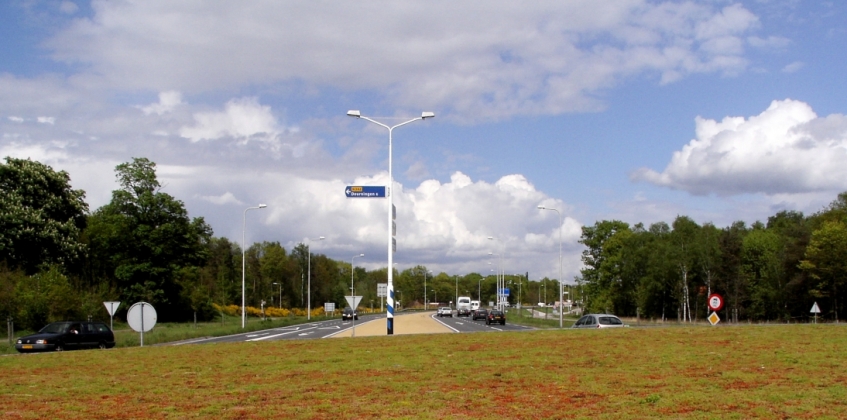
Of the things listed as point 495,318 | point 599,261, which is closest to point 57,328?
point 495,318

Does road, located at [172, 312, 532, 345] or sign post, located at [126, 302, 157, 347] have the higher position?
sign post, located at [126, 302, 157, 347]

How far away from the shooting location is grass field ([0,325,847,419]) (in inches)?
469

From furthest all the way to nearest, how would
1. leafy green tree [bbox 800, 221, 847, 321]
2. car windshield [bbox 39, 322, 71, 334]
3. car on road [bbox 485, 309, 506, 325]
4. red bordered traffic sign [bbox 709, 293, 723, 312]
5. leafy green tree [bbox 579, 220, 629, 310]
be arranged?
leafy green tree [bbox 579, 220, 629, 310] < leafy green tree [bbox 800, 221, 847, 321] < car on road [bbox 485, 309, 506, 325] < red bordered traffic sign [bbox 709, 293, 723, 312] < car windshield [bbox 39, 322, 71, 334]

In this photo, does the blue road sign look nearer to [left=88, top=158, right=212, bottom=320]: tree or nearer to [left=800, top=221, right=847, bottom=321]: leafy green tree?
[left=88, top=158, right=212, bottom=320]: tree

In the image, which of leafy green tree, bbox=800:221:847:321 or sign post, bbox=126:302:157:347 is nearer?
sign post, bbox=126:302:157:347

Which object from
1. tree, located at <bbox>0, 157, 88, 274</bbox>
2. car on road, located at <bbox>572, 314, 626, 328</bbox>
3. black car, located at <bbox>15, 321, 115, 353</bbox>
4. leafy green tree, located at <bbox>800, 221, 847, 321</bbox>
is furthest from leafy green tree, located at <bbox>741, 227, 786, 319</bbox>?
black car, located at <bbox>15, 321, 115, 353</bbox>

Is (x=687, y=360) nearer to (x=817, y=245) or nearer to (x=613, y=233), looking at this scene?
(x=817, y=245)

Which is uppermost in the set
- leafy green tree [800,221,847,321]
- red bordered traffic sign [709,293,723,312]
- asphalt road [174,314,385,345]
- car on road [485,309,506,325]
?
leafy green tree [800,221,847,321]

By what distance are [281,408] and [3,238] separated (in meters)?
57.6

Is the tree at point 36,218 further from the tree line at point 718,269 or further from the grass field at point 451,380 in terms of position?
the tree line at point 718,269

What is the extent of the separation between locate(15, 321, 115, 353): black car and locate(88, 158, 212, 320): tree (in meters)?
45.1

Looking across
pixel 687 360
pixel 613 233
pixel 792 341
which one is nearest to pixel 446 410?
pixel 687 360

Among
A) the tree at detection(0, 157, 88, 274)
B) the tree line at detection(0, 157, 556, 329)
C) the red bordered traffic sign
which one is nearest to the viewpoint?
the red bordered traffic sign

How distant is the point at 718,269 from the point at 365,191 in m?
78.4
